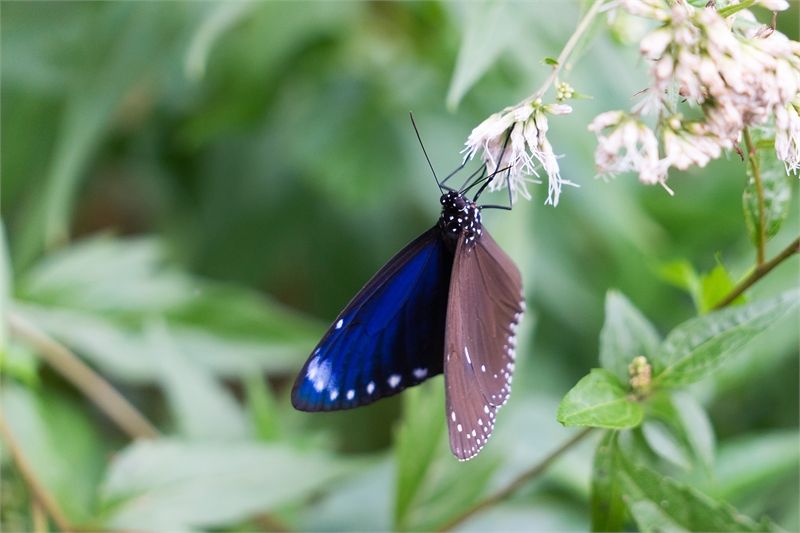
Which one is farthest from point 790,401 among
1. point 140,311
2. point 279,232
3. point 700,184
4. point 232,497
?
point 140,311

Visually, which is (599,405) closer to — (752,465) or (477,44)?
(477,44)

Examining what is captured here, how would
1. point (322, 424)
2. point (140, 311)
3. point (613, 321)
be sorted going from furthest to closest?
point (322, 424) < point (140, 311) < point (613, 321)

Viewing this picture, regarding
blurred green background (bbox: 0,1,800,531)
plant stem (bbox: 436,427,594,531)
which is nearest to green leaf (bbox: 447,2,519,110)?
blurred green background (bbox: 0,1,800,531)

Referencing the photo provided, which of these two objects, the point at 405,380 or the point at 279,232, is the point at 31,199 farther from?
the point at 405,380

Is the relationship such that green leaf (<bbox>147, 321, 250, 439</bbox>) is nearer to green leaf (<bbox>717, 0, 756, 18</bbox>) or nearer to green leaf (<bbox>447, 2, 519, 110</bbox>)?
green leaf (<bbox>447, 2, 519, 110</bbox>)

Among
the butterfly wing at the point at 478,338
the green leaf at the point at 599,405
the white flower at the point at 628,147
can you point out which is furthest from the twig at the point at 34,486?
the white flower at the point at 628,147

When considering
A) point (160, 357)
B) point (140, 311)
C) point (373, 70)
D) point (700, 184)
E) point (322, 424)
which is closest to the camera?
point (160, 357)

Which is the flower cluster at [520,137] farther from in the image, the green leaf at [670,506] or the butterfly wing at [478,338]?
the green leaf at [670,506]

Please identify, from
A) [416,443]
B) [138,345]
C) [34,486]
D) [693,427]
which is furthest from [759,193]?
[138,345]
